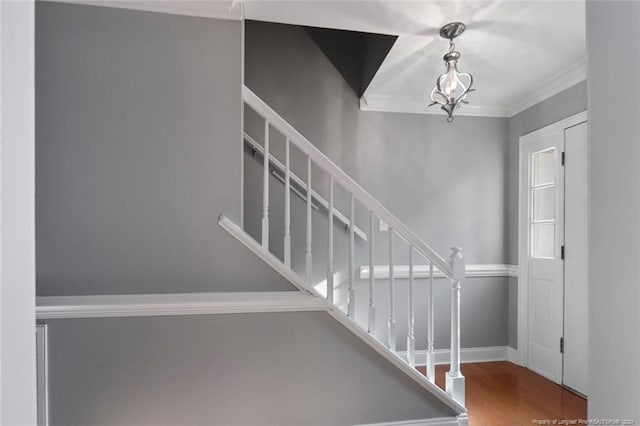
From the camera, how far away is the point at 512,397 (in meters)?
2.63

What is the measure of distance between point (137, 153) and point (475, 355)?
10.5 ft

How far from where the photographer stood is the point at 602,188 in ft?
1.36

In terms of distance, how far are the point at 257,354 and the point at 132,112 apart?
1385 mm

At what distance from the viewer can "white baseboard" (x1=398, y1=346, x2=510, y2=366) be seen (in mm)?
3221

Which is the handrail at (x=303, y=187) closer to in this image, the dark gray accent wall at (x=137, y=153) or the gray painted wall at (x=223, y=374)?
the dark gray accent wall at (x=137, y=153)

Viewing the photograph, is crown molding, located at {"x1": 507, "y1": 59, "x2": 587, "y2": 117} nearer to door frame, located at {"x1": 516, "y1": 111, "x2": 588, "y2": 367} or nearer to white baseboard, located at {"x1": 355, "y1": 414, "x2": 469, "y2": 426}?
door frame, located at {"x1": 516, "y1": 111, "x2": 588, "y2": 367}

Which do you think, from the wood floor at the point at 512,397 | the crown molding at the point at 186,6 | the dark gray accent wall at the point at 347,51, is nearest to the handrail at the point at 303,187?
the crown molding at the point at 186,6

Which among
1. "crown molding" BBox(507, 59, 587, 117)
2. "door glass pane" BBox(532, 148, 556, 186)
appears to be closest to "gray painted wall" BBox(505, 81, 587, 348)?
"crown molding" BBox(507, 59, 587, 117)

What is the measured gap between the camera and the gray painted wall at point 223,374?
170cm

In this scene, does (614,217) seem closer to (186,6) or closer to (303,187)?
(186,6)

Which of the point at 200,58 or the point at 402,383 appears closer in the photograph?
the point at 200,58

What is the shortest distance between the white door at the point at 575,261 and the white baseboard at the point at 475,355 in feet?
1.98
